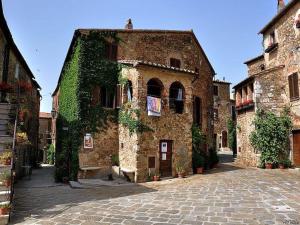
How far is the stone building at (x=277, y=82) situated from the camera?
16.8m

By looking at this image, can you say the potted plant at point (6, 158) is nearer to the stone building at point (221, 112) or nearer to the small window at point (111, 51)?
the small window at point (111, 51)

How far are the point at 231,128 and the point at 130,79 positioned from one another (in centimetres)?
1463

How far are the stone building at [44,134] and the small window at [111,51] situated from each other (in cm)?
2310

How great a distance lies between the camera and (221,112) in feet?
116

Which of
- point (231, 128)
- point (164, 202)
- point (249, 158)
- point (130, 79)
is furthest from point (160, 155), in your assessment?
point (231, 128)

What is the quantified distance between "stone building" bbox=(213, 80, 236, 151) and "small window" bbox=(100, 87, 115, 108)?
20903 mm

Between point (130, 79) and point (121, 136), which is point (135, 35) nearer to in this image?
point (130, 79)

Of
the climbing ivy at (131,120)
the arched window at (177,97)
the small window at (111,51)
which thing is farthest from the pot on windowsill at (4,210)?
the small window at (111,51)

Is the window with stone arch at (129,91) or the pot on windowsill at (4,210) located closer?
the pot on windowsill at (4,210)

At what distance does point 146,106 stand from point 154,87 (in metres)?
2.00

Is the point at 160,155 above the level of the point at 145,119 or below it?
below

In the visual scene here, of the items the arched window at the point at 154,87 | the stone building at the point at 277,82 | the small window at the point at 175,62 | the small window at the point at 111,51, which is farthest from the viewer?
the small window at the point at 175,62

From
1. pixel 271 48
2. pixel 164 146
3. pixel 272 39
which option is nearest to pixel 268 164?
pixel 164 146

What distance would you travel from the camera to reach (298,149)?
54.7 feet
